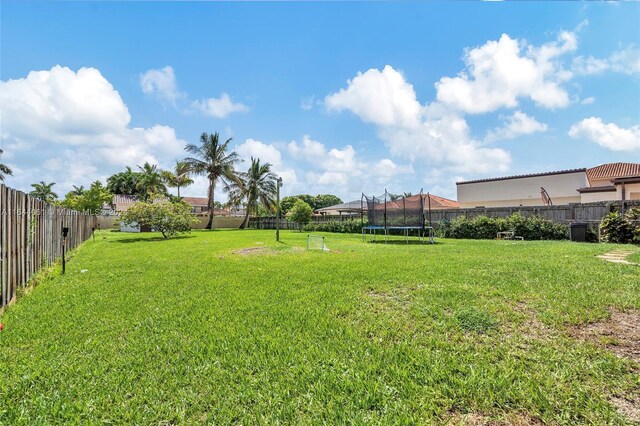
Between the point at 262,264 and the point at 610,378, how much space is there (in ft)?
19.1

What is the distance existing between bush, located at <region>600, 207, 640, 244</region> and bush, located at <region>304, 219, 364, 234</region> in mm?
12076

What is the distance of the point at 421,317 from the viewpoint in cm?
323

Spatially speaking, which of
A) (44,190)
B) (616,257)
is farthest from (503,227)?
(44,190)


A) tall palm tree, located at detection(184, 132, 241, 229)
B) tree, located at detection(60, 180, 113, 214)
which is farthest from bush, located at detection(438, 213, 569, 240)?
tree, located at detection(60, 180, 113, 214)

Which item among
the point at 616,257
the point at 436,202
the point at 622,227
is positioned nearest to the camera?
the point at 616,257

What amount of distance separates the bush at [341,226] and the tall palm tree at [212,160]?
1177 centimetres

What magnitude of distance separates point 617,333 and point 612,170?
2728cm

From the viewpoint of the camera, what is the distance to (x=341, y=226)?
22.1 metres

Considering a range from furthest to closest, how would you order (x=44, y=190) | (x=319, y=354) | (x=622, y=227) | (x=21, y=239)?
(x=44, y=190) < (x=622, y=227) < (x=21, y=239) < (x=319, y=354)

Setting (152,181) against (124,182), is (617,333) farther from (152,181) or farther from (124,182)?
(124,182)

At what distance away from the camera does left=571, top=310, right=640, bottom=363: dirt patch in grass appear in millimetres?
2412

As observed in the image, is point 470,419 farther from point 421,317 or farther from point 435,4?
point 435,4

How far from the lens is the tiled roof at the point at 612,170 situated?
847 inches

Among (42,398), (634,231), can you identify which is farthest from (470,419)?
(634,231)
